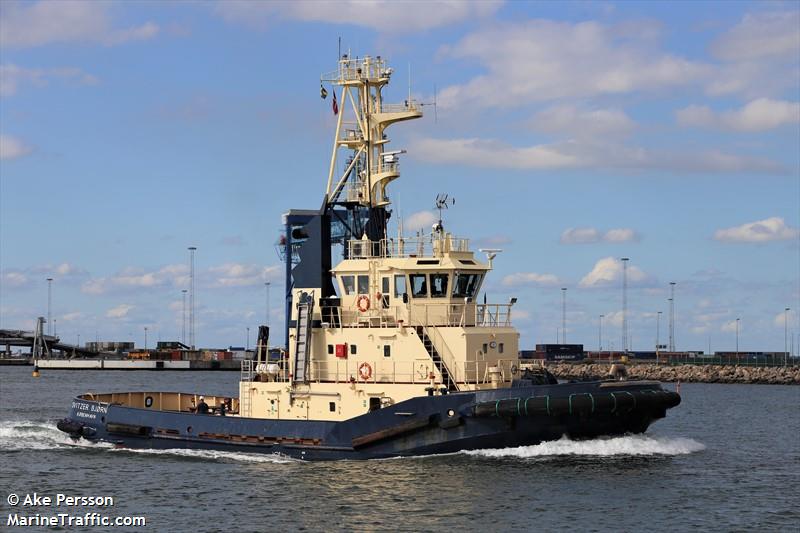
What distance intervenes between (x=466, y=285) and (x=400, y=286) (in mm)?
1638

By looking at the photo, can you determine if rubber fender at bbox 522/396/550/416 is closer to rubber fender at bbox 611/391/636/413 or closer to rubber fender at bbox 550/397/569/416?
rubber fender at bbox 550/397/569/416

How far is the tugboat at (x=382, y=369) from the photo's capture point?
75.4 feet

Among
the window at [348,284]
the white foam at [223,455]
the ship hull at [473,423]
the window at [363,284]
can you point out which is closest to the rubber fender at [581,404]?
the ship hull at [473,423]

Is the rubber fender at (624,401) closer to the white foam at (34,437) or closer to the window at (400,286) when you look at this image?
the window at (400,286)

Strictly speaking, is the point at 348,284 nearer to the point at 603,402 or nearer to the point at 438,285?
the point at 438,285

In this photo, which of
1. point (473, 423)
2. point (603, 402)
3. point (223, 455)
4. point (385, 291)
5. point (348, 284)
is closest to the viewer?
point (603, 402)

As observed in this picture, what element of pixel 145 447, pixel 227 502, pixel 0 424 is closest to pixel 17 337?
pixel 0 424

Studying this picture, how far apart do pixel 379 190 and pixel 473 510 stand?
9652 millimetres

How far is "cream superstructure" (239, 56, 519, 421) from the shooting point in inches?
948

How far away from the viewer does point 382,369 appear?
24.4 metres

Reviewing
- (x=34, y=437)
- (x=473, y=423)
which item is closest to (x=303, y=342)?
(x=473, y=423)

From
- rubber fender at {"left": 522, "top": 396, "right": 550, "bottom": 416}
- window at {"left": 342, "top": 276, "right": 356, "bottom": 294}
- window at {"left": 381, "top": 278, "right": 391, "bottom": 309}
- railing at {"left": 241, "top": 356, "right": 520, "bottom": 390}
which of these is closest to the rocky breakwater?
railing at {"left": 241, "top": 356, "right": 520, "bottom": 390}

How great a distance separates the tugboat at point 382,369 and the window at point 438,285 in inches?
1.1

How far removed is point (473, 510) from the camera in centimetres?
1920
